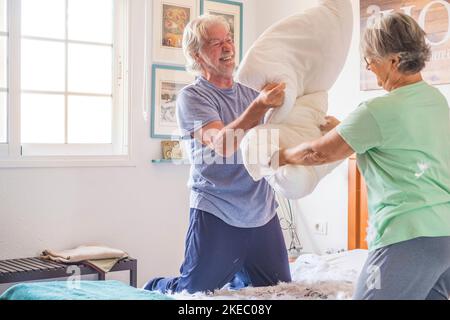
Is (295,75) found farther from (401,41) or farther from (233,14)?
(233,14)

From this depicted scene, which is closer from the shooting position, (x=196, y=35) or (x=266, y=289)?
(x=266, y=289)

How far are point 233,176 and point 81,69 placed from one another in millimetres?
1580

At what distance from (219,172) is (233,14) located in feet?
6.55

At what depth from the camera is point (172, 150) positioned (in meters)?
3.55

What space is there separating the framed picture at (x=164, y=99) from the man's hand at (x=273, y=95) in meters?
1.86

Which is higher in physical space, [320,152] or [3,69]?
[3,69]

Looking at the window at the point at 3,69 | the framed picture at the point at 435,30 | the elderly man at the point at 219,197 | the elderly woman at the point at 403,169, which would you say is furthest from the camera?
the window at the point at 3,69

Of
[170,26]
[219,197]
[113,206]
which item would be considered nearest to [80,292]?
[219,197]

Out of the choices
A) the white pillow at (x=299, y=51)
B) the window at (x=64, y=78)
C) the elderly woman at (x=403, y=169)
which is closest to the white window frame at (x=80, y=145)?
the window at (x=64, y=78)

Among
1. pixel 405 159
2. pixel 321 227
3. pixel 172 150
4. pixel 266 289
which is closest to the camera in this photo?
pixel 405 159

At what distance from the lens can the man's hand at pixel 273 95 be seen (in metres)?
1.65

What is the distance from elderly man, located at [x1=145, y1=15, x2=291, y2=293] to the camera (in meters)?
2.03

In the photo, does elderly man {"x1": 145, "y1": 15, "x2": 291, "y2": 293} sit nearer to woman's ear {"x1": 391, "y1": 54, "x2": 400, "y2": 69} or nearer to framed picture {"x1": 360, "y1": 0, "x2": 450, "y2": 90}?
woman's ear {"x1": 391, "y1": 54, "x2": 400, "y2": 69}

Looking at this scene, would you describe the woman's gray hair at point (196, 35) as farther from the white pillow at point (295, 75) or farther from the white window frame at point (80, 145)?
the white window frame at point (80, 145)
